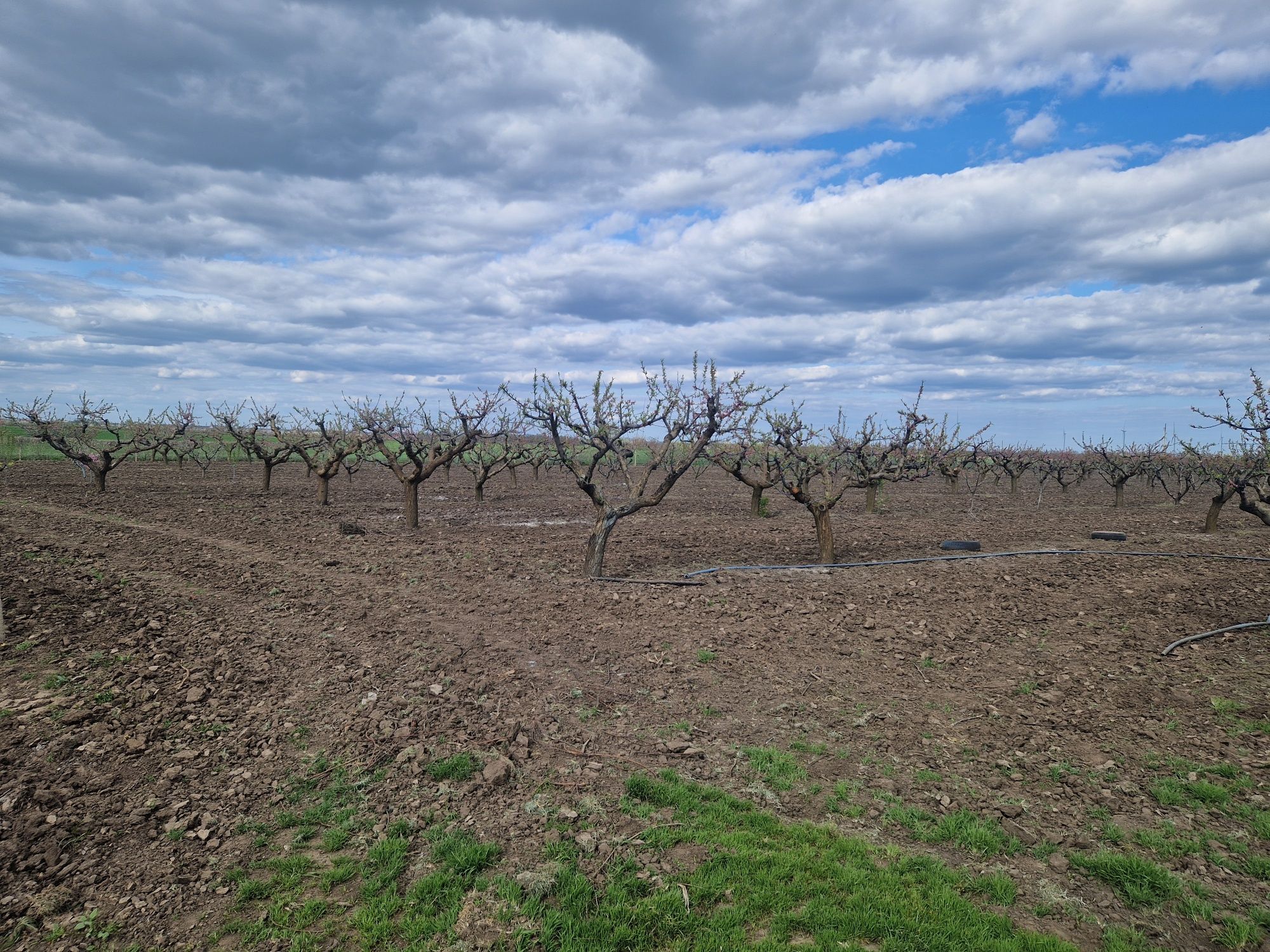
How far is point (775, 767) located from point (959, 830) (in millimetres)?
1559

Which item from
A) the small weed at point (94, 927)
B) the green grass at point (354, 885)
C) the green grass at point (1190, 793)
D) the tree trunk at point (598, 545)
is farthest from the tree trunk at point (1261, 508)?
the small weed at point (94, 927)

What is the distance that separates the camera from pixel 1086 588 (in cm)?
1111

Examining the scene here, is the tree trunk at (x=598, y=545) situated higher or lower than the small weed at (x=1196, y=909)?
higher

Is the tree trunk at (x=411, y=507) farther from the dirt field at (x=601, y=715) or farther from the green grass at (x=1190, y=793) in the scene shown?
the green grass at (x=1190, y=793)

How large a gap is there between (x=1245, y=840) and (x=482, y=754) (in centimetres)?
606

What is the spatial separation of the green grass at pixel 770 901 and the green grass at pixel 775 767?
721mm

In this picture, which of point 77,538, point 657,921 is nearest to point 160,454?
point 77,538

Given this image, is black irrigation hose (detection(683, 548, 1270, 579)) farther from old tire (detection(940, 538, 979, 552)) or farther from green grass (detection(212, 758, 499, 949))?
green grass (detection(212, 758, 499, 949))

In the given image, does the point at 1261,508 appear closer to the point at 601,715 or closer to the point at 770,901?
the point at 601,715

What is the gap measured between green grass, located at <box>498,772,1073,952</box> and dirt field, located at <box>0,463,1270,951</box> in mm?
198

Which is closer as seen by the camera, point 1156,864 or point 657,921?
point 657,921

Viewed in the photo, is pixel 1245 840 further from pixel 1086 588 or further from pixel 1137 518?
pixel 1137 518

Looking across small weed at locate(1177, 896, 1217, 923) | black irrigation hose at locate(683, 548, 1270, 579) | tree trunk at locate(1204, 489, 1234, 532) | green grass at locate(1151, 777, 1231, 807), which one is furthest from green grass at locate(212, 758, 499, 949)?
tree trunk at locate(1204, 489, 1234, 532)

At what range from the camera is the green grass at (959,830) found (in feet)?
15.9
